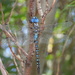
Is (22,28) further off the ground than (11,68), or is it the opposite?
(22,28)

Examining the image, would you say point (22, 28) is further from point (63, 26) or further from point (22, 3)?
point (22, 3)

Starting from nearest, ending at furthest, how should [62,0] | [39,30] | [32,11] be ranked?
[32,11] → [39,30] → [62,0]

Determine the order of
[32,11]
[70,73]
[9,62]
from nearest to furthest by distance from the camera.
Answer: [32,11] → [9,62] → [70,73]

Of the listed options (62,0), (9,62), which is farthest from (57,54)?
(9,62)

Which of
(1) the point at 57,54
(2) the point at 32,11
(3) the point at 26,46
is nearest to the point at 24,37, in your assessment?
(3) the point at 26,46

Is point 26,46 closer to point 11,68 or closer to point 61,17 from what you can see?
point 11,68

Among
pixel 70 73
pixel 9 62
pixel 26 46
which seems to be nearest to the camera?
pixel 26 46

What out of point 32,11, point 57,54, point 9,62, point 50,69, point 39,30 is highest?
point 32,11

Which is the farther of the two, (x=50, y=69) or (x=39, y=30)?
(x=50, y=69)

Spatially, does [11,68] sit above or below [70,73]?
above
